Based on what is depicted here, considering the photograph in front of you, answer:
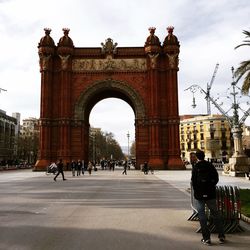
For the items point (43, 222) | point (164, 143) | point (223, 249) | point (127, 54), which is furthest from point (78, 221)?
point (127, 54)

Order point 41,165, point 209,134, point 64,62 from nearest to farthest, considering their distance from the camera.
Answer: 1. point 41,165
2. point 64,62
3. point 209,134

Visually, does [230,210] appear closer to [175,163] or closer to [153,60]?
[175,163]

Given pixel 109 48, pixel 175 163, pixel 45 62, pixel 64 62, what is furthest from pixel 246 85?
pixel 45 62

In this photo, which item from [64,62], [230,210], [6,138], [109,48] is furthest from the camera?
[6,138]

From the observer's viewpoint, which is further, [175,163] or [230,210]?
[175,163]

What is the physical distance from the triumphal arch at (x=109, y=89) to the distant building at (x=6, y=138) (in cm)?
5220

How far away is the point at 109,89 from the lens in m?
50.0

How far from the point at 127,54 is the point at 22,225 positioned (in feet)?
141

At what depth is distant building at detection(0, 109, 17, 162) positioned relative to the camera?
328 feet

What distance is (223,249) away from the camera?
657 cm

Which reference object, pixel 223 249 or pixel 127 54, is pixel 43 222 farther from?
pixel 127 54

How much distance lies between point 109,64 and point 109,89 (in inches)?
139

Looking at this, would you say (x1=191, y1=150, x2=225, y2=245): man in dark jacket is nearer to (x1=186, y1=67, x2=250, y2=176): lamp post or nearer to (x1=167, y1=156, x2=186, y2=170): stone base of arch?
(x1=186, y1=67, x2=250, y2=176): lamp post

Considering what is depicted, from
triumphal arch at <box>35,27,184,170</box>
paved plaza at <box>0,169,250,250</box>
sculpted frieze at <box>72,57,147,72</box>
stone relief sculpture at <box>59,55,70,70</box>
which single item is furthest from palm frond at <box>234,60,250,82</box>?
stone relief sculpture at <box>59,55,70,70</box>
